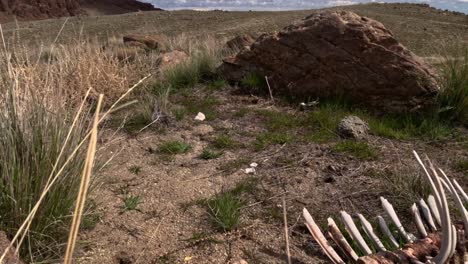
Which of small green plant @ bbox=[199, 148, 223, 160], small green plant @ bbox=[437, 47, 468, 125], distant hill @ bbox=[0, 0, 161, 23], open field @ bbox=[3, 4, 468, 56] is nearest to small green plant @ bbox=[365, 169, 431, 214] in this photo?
small green plant @ bbox=[199, 148, 223, 160]

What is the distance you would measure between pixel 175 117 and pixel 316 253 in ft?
8.19

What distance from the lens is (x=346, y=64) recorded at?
495cm

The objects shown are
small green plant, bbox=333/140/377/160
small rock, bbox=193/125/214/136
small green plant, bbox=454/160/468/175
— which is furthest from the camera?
small rock, bbox=193/125/214/136

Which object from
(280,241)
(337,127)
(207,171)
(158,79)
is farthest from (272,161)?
(158,79)

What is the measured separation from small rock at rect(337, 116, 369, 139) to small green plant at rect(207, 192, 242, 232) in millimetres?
1442

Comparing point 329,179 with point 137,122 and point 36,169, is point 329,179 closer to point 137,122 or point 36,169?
point 36,169

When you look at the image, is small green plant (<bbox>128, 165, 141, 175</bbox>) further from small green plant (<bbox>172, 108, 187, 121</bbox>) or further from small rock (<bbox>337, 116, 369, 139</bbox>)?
small rock (<bbox>337, 116, 369, 139</bbox>)

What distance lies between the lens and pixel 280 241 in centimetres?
262

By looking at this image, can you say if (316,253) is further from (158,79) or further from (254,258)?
(158,79)

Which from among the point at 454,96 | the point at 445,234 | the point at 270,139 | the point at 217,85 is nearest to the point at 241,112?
the point at 270,139

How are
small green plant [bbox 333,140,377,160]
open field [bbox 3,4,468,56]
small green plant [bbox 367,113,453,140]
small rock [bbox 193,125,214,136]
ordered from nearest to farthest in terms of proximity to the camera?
small green plant [bbox 333,140,377,160] → small green plant [bbox 367,113,453,140] → small rock [bbox 193,125,214,136] → open field [bbox 3,4,468,56]

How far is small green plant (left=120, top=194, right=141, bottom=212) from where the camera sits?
290cm

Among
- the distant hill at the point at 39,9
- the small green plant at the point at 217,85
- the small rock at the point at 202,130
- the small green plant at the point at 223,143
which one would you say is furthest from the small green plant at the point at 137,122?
the distant hill at the point at 39,9

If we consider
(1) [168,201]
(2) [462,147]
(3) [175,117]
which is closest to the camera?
(1) [168,201]
